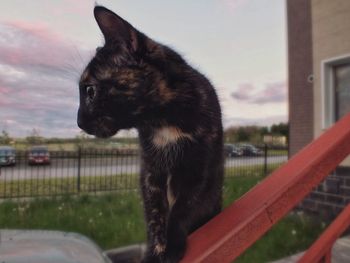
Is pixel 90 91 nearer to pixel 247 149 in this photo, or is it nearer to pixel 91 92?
pixel 91 92

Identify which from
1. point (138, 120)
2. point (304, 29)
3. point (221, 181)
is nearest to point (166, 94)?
point (138, 120)

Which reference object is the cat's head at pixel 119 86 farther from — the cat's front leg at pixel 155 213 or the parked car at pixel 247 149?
the parked car at pixel 247 149

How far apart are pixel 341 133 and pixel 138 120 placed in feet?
2.47

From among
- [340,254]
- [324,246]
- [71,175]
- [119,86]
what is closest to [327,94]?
[340,254]

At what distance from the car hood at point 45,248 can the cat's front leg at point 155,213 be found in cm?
45

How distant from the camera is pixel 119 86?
37.0 inches

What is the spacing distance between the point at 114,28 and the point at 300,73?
6078 millimetres

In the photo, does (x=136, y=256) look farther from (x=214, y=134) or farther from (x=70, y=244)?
(x=214, y=134)

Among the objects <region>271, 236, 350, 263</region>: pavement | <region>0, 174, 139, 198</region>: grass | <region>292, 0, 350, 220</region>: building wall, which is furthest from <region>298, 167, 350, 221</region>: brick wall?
<region>0, 174, 139, 198</region>: grass

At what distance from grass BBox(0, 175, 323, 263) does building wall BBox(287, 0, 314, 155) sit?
1663 millimetres

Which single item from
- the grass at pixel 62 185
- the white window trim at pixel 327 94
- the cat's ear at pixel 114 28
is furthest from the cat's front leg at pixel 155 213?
the grass at pixel 62 185

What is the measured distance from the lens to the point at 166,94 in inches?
38.0

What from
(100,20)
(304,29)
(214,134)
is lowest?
(214,134)

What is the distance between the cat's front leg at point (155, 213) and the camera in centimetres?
105
